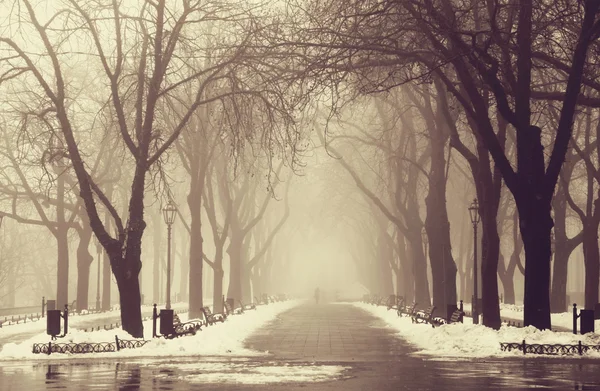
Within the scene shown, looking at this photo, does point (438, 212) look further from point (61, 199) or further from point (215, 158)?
point (61, 199)

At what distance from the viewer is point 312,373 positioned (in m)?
19.0

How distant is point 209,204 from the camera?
4866 cm

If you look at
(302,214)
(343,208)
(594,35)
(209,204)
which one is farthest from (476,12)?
(302,214)

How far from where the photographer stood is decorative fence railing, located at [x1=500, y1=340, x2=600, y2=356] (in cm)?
2303

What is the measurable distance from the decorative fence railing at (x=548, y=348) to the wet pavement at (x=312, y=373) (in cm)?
61

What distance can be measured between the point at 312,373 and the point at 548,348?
6895mm

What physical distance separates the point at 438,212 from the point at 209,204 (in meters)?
13.8

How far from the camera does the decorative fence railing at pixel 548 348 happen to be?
75.6 feet

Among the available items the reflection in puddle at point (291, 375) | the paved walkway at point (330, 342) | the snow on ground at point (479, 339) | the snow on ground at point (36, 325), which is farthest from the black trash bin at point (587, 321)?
the snow on ground at point (36, 325)

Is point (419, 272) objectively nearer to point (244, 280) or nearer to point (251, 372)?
point (244, 280)

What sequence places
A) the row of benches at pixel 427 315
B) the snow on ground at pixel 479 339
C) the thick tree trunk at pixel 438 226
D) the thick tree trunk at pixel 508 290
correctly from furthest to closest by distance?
the thick tree trunk at pixel 508 290, the thick tree trunk at pixel 438 226, the row of benches at pixel 427 315, the snow on ground at pixel 479 339

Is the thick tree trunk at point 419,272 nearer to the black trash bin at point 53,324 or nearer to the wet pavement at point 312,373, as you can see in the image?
the wet pavement at point 312,373

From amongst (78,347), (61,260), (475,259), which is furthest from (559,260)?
(78,347)

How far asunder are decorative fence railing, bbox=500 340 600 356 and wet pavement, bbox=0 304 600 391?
611 millimetres
